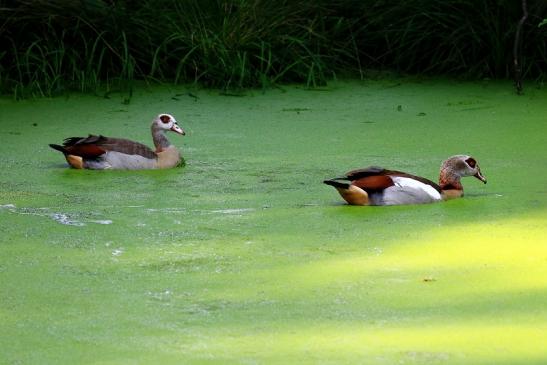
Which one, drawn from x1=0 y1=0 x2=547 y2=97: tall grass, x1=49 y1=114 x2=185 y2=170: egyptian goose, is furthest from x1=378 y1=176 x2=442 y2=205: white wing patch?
x1=0 y1=0 x2=547 y2=97: tall grass

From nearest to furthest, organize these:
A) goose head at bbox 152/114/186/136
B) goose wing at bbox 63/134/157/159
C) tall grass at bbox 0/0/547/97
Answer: goose wing at bbox 63/134/157/159 → goose head at bbox 152/114/186/136 → tall grass at bbox 0/0/547/97

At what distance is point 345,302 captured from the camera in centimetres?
379

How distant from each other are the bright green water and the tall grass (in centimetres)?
105

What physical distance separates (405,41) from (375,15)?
15.9 inches

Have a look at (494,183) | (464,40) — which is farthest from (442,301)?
(464,40)

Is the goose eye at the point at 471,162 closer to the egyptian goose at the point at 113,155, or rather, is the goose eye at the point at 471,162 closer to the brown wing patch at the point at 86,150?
the egyptian goose at the point at 113,155

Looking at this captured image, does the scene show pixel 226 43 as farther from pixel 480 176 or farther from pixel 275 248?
pixel 275 248

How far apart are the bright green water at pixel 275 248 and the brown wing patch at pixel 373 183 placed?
10 cm

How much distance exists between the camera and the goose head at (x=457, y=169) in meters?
5.41

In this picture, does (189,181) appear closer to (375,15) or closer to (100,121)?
(100,121)

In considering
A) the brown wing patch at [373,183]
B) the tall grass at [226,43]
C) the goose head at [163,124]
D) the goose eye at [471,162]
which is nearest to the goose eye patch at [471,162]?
the goose eye at [471,162]

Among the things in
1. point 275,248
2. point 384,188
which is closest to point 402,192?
point 384,188

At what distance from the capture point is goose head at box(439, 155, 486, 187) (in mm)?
5414

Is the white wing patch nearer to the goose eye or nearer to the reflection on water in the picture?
the goose eye
